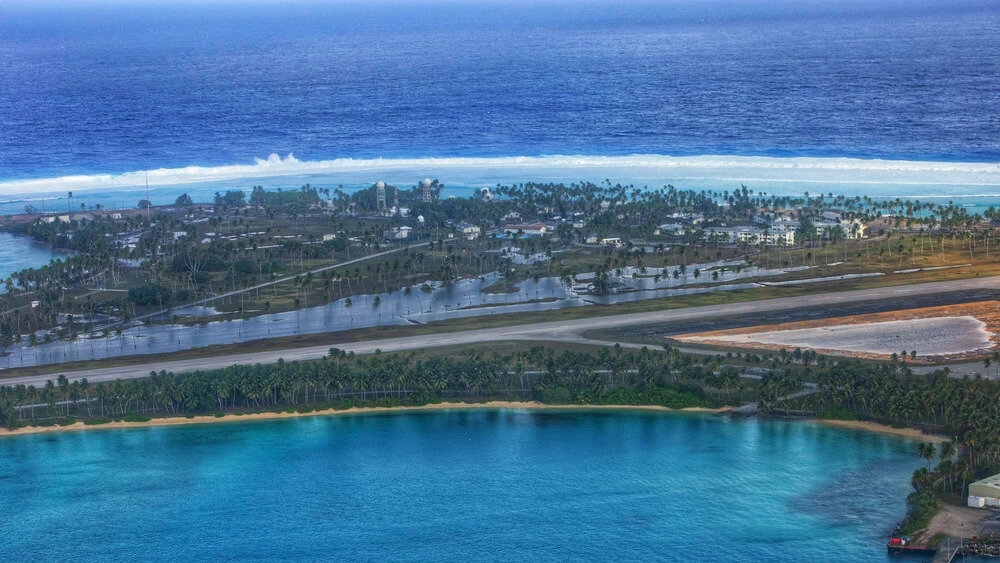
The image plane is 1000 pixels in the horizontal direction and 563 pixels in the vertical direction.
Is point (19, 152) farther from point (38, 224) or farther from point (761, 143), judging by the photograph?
point (761, 143)

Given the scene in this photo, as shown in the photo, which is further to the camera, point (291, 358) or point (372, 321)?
point (372, 321)

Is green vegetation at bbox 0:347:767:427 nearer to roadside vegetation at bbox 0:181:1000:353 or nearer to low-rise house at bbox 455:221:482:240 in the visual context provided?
roadside vegetation at bbox 0:181:1000:353

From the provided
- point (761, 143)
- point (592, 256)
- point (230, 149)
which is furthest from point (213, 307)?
point (761, 143)

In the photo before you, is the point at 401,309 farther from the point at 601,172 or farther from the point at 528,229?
the point at 601,172

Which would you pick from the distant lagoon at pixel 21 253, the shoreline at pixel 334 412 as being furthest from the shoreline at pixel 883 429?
the distant lagoon at pixel 21 253

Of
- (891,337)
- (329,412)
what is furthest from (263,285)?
(891,337)

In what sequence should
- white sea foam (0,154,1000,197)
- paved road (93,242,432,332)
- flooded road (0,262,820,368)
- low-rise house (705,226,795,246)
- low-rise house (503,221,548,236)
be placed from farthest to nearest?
white sea foam (0,154,1000,197), low-rise house (503,221,548,236), low-rise house (705,226,795,246), paved road (93,242,432,332), flooded road (0,262,820,368)

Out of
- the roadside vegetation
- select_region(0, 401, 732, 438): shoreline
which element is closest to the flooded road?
the roadside vegetation
